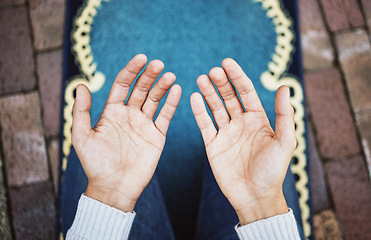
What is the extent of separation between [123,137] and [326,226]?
1085mm

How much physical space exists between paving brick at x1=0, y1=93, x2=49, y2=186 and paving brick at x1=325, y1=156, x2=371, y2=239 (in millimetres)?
1431

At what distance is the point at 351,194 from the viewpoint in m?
1.24

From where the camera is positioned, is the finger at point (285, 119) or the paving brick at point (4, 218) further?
the paving brick at point (4, 218)

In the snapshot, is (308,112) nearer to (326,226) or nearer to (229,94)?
(326,226)

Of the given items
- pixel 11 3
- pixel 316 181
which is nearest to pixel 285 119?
pixel 316 181

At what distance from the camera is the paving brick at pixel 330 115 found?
→ 126 centimetres

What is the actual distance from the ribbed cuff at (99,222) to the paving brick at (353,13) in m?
1.45

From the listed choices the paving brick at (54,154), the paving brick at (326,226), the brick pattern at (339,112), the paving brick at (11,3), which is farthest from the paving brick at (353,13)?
the paving brick at (11,3)

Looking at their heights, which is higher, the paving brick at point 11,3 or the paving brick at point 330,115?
the paving brick at point 11,3

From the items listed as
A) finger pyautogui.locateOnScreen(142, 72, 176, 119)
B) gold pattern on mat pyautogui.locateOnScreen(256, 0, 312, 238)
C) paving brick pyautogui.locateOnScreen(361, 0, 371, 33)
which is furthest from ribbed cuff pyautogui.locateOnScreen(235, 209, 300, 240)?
paving brick pyautogui.locateOnScreen(361, 0, 371, 33)

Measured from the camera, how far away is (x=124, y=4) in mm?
1255

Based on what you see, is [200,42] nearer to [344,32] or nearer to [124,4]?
[124,4]

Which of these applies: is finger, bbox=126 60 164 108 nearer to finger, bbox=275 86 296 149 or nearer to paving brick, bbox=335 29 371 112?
finger, bbox=275 86 296 149

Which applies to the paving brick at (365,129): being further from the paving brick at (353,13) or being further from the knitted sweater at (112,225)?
the knitted sweater at (112,225)
